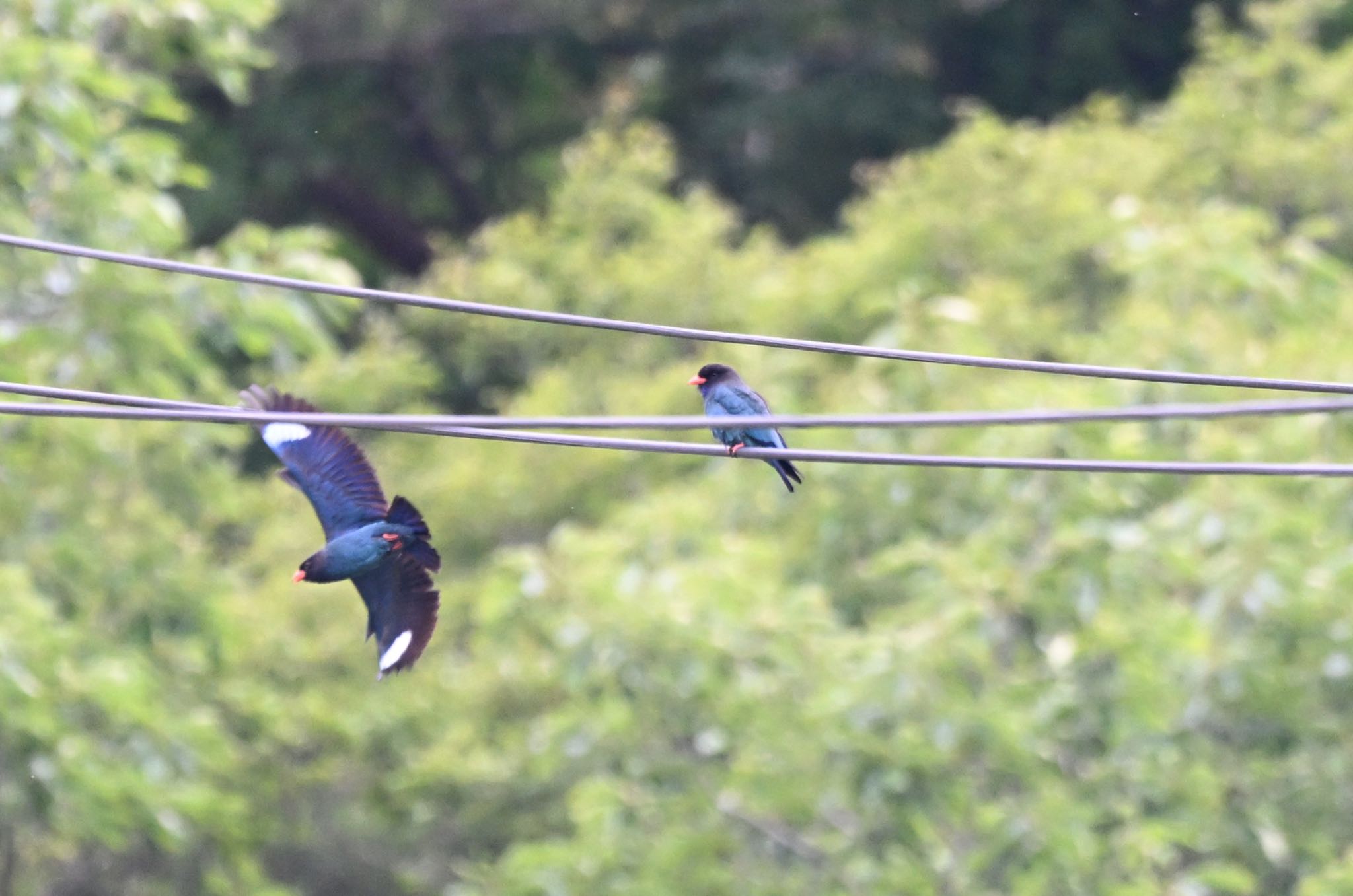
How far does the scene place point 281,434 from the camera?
662 centimetres

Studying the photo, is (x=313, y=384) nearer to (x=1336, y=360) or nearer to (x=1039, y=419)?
(x=1336, y=360)

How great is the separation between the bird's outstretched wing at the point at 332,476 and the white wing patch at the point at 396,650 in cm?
40

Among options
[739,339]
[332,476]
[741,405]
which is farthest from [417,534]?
[741,405]

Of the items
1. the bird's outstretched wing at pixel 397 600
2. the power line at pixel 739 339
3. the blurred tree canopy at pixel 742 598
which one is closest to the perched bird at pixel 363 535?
the bird's outstretched wing at pixel 397 600

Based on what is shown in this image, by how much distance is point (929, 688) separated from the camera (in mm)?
9039

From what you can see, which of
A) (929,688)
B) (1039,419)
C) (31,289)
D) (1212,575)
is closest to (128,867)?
(31,289)

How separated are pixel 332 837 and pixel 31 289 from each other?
3640mm

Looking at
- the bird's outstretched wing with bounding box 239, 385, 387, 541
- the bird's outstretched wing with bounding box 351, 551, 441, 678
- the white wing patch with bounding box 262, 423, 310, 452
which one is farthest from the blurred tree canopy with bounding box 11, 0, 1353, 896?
the bird's outstretched wing with bounding box 351, 551, 441, 678

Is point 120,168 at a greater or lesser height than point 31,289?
greater

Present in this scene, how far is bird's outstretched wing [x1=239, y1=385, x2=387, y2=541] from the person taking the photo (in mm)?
6359

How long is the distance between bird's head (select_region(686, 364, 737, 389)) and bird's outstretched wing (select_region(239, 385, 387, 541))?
4.80 ft

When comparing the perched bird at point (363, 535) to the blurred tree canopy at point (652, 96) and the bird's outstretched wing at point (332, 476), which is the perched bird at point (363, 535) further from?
the blurred tree canopy at point (652, 96)

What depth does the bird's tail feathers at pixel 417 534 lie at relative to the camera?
584cm

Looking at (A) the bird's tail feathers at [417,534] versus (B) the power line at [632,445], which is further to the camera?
(A) the bird's tail feathers at [417,534]
